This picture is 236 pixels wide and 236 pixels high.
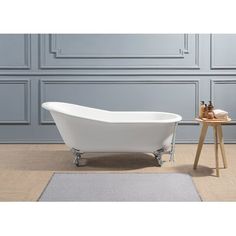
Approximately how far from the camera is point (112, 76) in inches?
170

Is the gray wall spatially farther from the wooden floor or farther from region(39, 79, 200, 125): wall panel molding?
the wooden floor

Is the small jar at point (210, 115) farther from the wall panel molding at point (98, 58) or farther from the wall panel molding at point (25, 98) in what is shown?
the wall panel molding at point (25, 98)

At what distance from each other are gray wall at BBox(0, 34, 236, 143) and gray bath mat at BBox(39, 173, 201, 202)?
5.04ft

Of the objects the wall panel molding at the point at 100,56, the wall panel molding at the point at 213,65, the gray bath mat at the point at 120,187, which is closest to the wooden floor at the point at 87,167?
the gray bath mat at the point at 120,187

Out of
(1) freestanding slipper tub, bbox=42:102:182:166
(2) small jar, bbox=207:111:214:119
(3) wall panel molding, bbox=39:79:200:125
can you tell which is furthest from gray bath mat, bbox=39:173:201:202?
(3) wall panel molding, bbox=39:79:200:125

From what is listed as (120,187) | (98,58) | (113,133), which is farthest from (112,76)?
(120,187)

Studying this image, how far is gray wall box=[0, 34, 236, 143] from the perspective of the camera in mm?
4289

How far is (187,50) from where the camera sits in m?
4.29

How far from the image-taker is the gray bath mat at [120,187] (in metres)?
2.29

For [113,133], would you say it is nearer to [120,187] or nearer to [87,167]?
[87,167]

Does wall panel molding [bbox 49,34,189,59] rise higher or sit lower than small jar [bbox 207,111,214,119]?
higher

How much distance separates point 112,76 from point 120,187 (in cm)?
200

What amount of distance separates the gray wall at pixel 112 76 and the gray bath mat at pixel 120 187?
5.04ft
